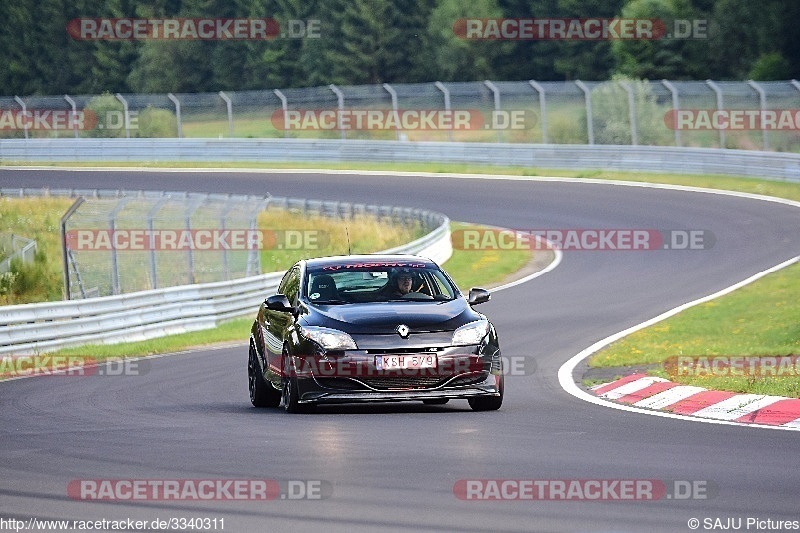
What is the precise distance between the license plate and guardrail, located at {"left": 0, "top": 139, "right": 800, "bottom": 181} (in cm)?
3062

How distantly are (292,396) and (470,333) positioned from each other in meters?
1.66

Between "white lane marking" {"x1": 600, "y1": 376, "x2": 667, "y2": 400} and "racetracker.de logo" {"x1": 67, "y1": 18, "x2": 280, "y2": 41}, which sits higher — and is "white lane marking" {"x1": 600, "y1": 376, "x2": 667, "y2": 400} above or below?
below

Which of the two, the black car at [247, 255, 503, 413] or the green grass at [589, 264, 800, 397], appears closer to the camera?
the black car at [247, 255, 503, 413]

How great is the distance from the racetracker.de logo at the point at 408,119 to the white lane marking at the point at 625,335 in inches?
957

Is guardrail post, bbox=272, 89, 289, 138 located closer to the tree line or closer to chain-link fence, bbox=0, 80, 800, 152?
chain-link fence, bbox=0, 80, 800, 152

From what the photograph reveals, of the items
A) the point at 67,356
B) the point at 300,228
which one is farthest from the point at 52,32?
the point at 67,356

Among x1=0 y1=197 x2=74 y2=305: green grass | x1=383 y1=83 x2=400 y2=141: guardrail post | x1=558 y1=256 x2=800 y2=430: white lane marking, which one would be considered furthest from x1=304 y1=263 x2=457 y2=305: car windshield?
x1=383 y1=83 x2=400 y2=141: guardrail post

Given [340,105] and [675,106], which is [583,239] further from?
[340,105]

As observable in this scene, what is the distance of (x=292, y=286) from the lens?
14.5 metres

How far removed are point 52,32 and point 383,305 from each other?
92.3m

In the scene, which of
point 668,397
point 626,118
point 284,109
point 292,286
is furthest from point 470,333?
point 284,109

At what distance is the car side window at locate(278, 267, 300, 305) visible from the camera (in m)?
14.2

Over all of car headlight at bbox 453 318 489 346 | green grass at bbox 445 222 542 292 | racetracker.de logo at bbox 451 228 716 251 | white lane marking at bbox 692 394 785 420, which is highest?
car headlight at bbox 453 318 489 346

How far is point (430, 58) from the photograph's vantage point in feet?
295
